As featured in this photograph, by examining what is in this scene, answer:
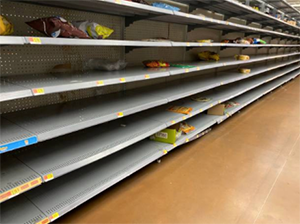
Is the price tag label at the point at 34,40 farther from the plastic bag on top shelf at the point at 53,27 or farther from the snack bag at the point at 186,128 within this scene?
the snack bag at the point at 186,128

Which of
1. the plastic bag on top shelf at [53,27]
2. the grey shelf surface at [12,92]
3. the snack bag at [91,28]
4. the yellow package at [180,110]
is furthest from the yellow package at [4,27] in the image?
the yellow package at [180,110]

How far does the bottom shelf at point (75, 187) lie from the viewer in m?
1.50

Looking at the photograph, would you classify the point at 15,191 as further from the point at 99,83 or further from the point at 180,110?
the point at 180,110

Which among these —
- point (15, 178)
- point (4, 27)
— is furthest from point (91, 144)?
point (4, 27)

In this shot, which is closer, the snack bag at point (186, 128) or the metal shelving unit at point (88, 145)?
the metal shelving unit at point (88, 145)

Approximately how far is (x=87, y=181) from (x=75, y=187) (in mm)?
115

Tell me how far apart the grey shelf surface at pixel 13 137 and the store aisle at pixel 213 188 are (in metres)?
0.79

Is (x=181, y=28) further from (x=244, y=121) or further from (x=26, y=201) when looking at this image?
(x=26, y=201)

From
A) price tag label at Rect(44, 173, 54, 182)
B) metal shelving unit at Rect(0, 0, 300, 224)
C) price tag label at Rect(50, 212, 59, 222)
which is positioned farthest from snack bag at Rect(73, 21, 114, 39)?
price tag label at Rect(50, 212, 59, 222)

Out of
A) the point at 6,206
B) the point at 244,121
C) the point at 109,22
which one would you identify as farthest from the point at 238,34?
the point at 6,206

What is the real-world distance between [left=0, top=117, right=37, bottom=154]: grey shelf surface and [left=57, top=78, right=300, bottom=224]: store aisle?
79cm

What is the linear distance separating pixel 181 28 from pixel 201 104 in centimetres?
127

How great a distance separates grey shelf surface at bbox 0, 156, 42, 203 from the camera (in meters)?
A: 1.28

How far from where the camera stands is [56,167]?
1.53m
